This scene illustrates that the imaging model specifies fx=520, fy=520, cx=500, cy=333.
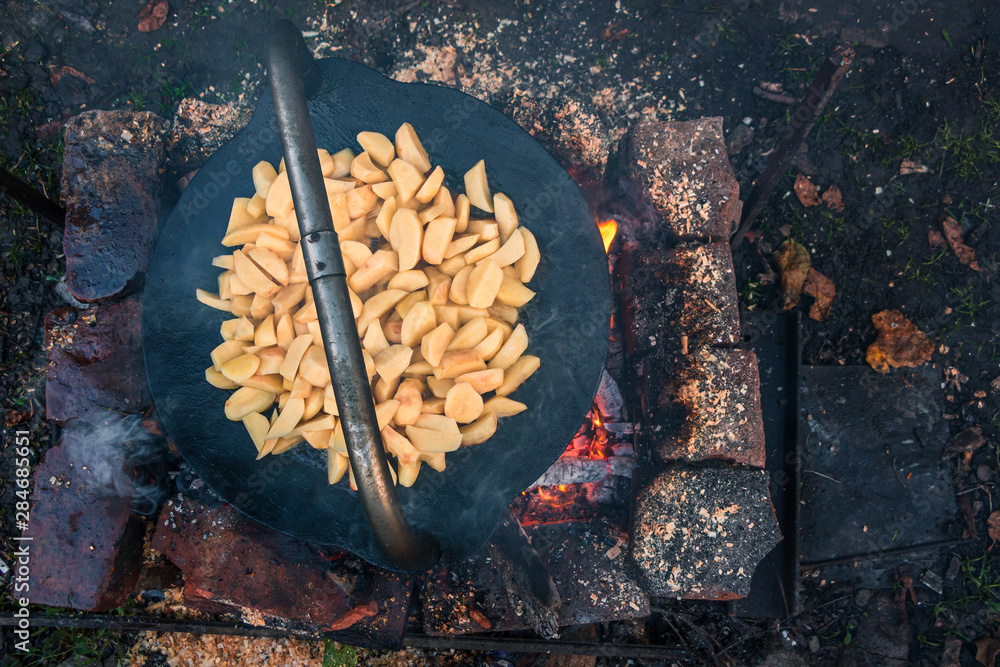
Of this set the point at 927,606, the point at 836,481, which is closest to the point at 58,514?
the point at 836,481

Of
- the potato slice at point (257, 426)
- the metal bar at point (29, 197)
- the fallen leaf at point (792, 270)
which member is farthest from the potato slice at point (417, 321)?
the fallen leaf at point (792, 270)

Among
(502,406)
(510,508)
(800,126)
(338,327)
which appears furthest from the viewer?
(510,508)

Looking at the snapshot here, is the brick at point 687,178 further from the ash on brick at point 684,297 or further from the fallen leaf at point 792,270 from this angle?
the fallen leaf at point 792,270

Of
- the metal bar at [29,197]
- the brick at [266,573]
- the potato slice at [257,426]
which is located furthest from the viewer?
the brick at [266,573]

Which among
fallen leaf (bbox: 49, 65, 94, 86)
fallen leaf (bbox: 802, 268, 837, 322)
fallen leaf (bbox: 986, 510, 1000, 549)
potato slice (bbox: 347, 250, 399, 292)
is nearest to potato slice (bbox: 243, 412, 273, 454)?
potato slice (bbox: 347, 250, 399, 292)

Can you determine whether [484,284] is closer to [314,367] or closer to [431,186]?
[431,186]

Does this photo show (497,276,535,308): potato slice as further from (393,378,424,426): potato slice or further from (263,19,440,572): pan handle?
(263,19,440,572): pan handle

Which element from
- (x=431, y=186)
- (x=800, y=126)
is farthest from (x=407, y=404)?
(x=800, y=126)

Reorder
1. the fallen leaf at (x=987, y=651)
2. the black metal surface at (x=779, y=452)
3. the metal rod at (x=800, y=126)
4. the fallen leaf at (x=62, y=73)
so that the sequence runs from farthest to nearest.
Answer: the fallen leaf at (x=62, y=73), the fallen leaf at (x=987, y=651), the black metal surface at (x=779, y=452), the metal rod at (x=800, y=126)
